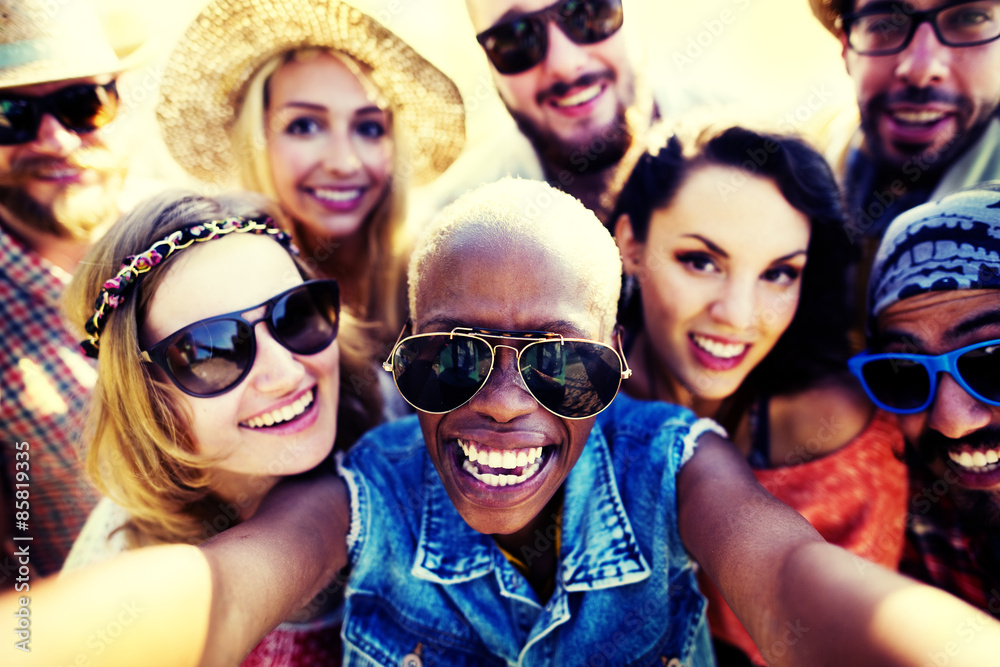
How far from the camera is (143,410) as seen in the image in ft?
6.34

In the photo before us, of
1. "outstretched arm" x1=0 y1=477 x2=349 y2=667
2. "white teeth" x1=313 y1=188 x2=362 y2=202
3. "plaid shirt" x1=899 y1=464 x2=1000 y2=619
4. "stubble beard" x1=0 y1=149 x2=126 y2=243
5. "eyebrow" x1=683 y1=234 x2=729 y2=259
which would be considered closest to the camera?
"outstretched arm" x1=0 y1=477 x2=349 y2=667

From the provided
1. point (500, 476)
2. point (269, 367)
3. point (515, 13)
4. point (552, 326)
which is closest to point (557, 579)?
point (500, 476)

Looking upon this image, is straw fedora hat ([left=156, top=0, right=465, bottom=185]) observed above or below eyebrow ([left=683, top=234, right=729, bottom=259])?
above

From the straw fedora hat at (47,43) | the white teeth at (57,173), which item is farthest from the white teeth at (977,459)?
the white teeth at (57,173)

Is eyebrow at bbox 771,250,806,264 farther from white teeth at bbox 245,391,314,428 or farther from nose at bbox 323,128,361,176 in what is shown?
nose at bbox 323,128,361,176

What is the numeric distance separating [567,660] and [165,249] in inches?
75.9

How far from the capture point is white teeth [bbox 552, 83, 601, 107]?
2.83m

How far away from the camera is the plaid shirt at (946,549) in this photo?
2164 millimetres

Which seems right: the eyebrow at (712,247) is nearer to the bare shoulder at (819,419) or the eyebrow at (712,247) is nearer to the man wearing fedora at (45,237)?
the bare shoulder at (819,419)

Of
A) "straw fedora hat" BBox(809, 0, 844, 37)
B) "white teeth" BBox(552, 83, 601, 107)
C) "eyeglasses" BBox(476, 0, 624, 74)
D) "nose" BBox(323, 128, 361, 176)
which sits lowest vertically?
"nose" BBox(323, 128, 361, 176)

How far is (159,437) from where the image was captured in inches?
76.9

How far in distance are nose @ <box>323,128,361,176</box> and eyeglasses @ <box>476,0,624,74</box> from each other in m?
0.84

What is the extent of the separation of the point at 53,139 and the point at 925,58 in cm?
392

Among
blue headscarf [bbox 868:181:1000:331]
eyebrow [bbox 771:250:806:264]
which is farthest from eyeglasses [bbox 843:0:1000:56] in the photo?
eyebrow [bbox 771:250:806:264]
